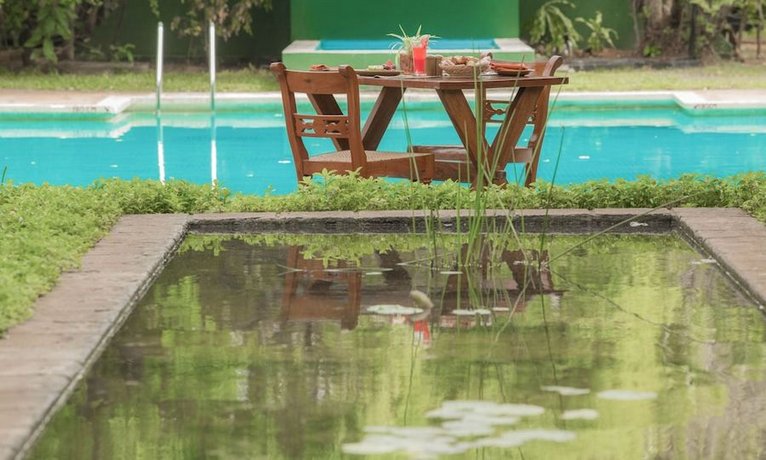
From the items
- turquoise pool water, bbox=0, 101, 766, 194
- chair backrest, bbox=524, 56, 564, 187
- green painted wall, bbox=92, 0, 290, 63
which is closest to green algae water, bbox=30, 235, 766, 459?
chair backrest, bbox=524, 56, 564, 187

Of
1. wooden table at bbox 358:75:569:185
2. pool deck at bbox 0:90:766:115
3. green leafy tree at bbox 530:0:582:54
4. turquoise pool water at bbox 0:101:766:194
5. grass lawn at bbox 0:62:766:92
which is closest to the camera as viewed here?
wooden table at bbox 358:75:569:185

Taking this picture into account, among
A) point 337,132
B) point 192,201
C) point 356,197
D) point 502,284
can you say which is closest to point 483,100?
point 337,132

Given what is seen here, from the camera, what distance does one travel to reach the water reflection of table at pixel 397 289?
4.46m

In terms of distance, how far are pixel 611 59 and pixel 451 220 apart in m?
10.4

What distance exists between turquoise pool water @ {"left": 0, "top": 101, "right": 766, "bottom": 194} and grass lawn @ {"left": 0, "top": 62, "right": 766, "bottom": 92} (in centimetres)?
71

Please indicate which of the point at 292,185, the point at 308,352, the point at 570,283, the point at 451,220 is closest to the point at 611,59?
the point at 292,185

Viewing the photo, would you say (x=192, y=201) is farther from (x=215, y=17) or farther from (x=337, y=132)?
(x=215, y=17)

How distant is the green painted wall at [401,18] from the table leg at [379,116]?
333 inches

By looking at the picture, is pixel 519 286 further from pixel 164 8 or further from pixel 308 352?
pixel 164 8

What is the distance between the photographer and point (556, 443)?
3.17 metres

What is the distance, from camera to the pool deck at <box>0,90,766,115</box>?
12.0m

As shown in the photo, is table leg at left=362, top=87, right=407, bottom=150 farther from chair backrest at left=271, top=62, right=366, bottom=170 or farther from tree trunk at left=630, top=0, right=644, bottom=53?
tree trunk at left=630, top=0, right=644, bottom=53

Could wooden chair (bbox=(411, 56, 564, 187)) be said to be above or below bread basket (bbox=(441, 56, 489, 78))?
below

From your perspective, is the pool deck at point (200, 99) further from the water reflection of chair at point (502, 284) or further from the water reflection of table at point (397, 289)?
the water reflection of chair at point (502, 284)
